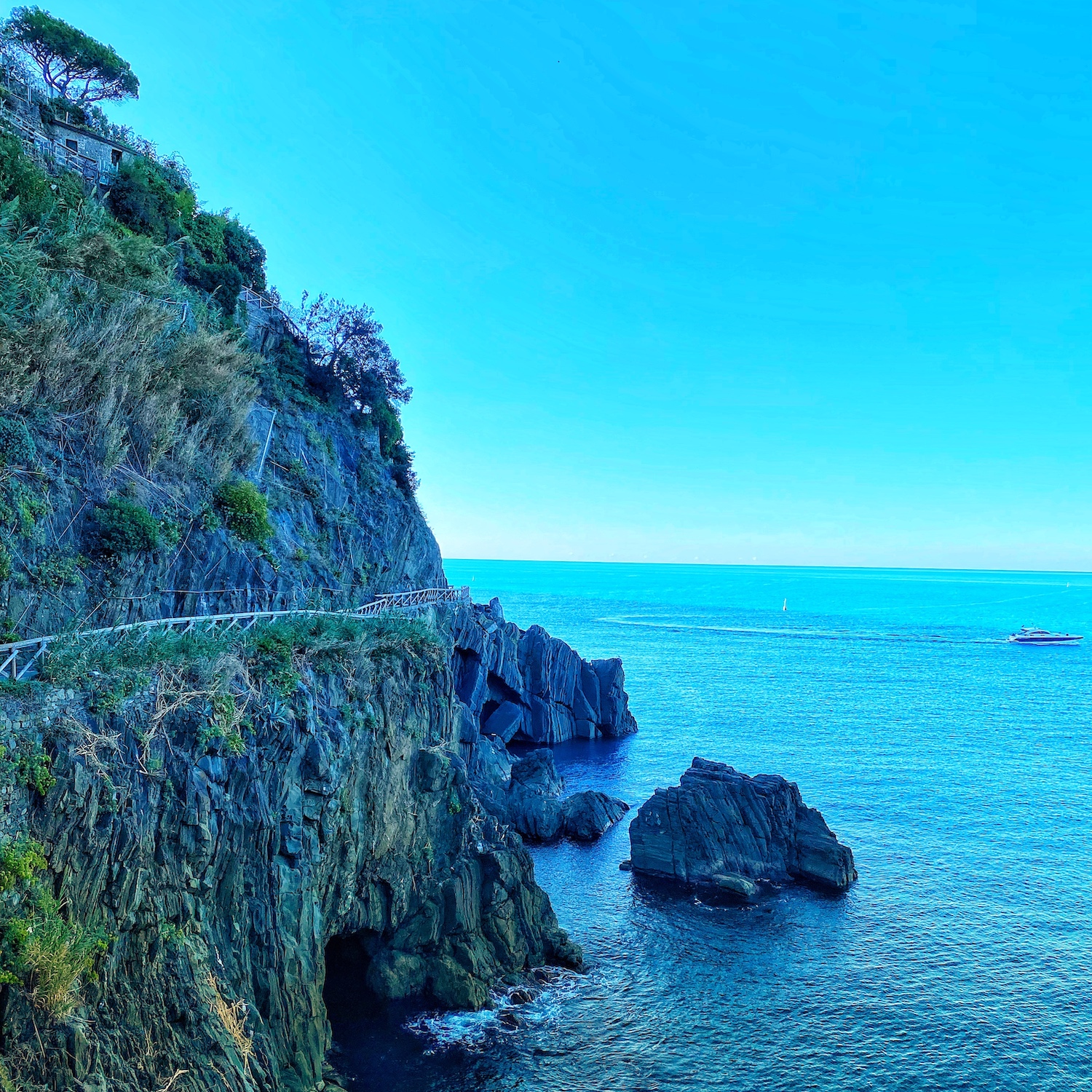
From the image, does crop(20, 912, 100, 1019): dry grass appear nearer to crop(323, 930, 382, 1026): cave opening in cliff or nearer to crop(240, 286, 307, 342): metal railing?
crop(323, 930, 382, 1026): cave opening in cliff

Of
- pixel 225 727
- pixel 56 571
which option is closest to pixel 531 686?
pixel 225 727

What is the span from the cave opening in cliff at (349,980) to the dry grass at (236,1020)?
7.27 metres

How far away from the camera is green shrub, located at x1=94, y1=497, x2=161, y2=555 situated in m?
19.9

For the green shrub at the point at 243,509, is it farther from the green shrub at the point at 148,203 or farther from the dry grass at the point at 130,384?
the green shrub at the point at 148,203

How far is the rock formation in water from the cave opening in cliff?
3465 centimetres

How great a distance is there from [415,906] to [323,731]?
8.70 m

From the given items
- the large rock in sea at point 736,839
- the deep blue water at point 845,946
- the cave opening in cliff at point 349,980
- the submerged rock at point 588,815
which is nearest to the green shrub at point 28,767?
the deep blue water at point 845,946

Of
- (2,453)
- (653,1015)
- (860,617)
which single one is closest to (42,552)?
(2,453)

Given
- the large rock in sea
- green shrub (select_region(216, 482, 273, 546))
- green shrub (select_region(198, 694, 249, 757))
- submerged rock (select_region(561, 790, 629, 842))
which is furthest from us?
submerged rock (select_region(561, 790, 629, 842))

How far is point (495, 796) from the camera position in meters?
43.8

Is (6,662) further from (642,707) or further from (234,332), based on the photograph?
(642,707)

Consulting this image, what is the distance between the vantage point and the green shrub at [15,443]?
1808 cm

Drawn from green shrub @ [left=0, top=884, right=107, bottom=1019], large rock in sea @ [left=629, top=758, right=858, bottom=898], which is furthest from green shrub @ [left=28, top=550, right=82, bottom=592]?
large rock in sea @ [left=629, top=758, right=858, bottom=898]

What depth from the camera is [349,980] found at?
2430cm
